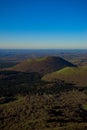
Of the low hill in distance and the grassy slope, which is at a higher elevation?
the grassy slope

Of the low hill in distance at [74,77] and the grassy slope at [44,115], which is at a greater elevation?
the grassy slope at [44,115]

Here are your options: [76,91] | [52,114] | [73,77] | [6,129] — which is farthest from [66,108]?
[73,77]

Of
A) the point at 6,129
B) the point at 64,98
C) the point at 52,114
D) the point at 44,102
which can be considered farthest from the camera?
the point at 64,98

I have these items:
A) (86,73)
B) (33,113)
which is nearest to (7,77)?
(86,73)

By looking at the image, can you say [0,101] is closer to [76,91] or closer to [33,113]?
[33,113]

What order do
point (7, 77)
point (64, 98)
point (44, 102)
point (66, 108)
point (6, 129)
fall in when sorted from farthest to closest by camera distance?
point (7, 77) → point (64, 98) → point (44, 102) → point (66, 108) → point (6, 129)

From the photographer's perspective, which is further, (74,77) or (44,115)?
(74,77)

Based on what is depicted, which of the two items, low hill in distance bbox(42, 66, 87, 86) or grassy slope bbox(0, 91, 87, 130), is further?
low hill in distance bbox(42, 66, 87, 86)

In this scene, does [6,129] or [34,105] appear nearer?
[6,129]

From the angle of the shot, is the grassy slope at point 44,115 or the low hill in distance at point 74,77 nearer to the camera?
the grassy slope at point 44,115

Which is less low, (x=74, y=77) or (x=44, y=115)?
(x=44, y=115)
